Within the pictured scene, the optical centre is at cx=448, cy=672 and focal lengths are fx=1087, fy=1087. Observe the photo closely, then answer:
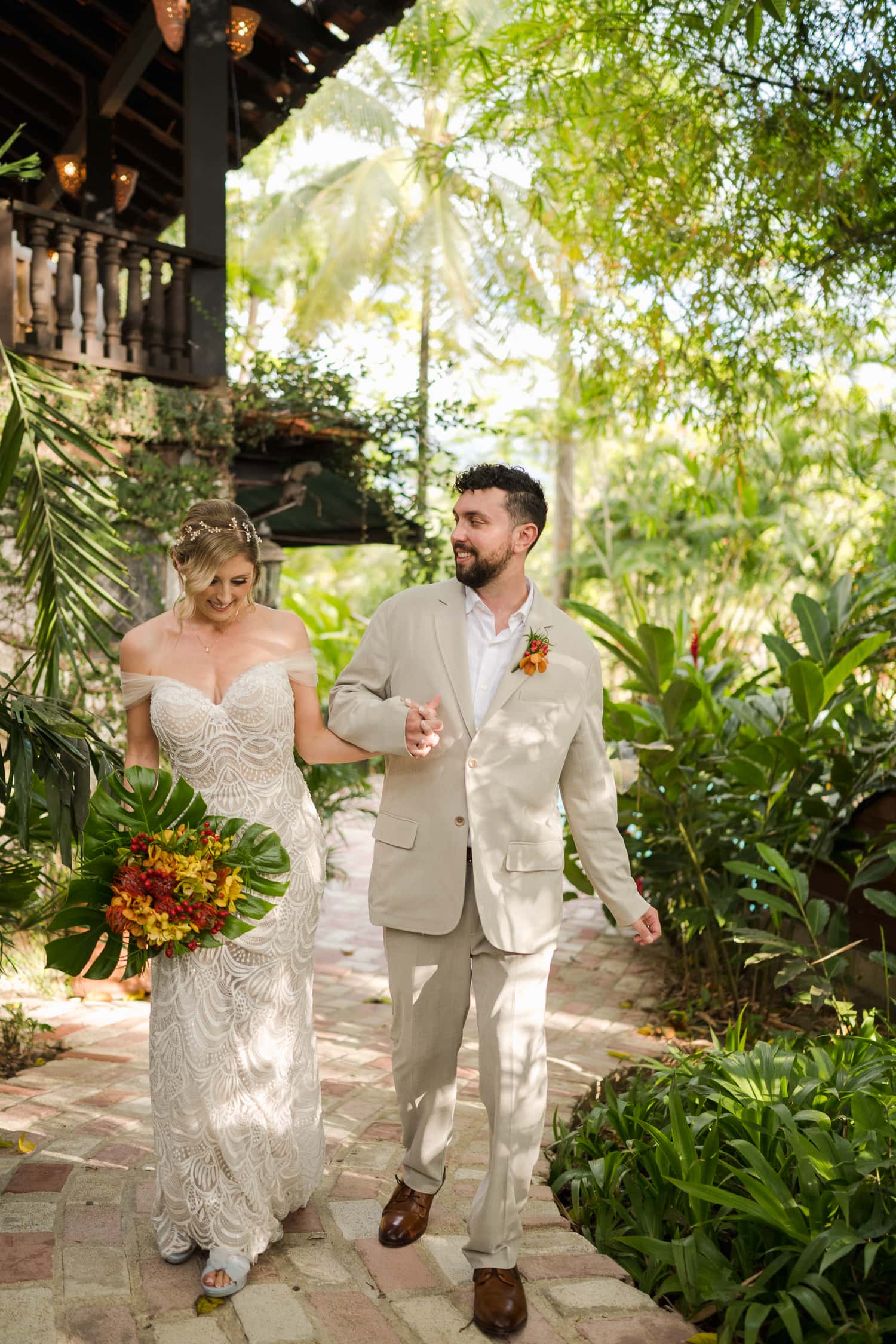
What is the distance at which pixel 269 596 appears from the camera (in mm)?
8414

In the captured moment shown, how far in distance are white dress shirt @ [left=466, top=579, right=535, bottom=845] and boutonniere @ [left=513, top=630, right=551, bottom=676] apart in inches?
3.1

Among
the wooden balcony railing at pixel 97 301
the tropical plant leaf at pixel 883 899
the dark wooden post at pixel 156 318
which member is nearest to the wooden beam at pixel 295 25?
the wooden balcony railing at pixel 97 301

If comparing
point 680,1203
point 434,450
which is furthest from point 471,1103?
point 434,450

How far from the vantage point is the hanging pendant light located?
19.6ft

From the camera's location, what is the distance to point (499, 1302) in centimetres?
247

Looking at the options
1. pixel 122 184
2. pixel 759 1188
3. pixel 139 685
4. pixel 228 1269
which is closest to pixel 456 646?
pixel 139 685

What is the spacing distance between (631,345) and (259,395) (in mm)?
2266

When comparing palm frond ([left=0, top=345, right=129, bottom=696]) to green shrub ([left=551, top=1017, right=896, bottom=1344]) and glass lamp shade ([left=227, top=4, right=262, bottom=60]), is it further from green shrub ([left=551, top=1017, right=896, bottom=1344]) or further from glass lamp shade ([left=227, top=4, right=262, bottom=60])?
glass lamp shade ([left=227, top=4, right=262, bottom=60])

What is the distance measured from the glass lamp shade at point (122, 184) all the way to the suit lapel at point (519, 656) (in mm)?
7325

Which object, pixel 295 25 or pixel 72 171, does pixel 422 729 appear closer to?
pixel 295 25

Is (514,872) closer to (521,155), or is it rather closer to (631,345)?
(631,345)

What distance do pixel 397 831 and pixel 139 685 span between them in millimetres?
761

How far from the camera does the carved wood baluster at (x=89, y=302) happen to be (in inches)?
233

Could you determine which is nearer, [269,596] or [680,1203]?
[680,1203]
